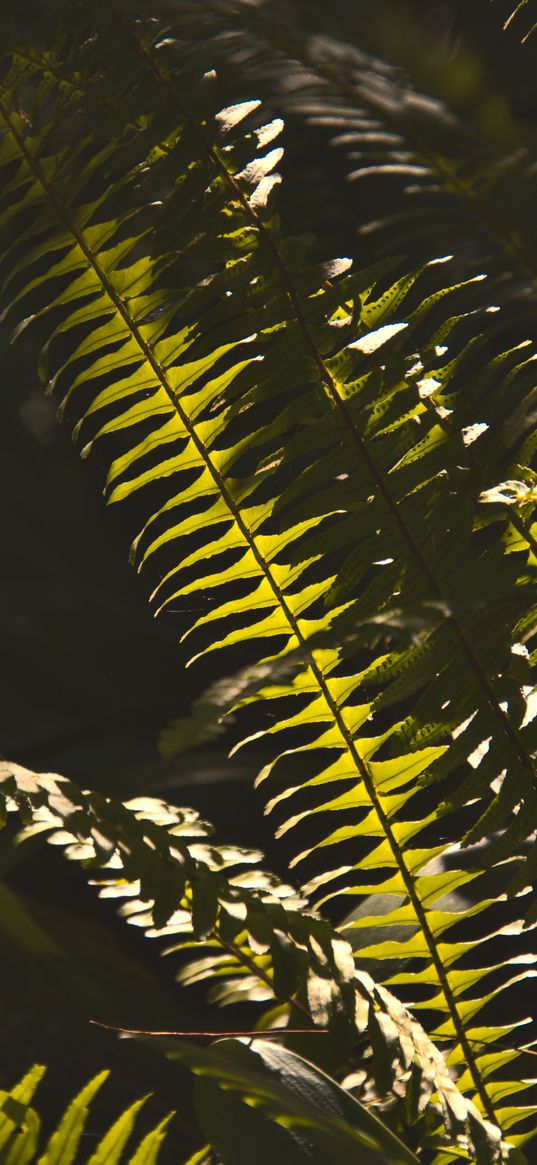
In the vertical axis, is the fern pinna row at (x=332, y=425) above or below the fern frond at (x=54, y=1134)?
above

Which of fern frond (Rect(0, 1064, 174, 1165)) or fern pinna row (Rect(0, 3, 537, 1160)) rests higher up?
fern pinna row (Rect(0, 3, 537, 1160))

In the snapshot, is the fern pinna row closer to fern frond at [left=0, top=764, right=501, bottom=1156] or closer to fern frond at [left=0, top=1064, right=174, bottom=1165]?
fern frond at [left=0, top=764, right=501, bottom=1156]

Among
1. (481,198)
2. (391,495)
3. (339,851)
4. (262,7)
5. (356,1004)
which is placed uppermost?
(262,7)

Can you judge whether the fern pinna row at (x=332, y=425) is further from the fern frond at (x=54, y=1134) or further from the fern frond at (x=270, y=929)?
the fern frond at (x=54, y=1134)

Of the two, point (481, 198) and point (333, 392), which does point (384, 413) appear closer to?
point (333, 392)

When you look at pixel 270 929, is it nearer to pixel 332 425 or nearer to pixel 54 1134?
pixel 54 1134

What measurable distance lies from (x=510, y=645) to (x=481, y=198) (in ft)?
0.87

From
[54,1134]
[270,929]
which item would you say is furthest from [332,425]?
[54,1134]

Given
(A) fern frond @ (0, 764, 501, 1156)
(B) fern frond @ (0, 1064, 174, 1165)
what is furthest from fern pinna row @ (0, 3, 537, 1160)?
(B) fern frond @ (0, 1064, 174, 1165)

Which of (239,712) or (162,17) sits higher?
(162,17)

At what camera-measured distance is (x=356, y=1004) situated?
537 mm

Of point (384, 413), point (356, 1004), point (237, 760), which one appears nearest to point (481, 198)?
point (384, 413)

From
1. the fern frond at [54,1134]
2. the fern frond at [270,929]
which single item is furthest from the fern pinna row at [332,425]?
the fern frond at [54,1134]

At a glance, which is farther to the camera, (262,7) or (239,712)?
(239,712)
